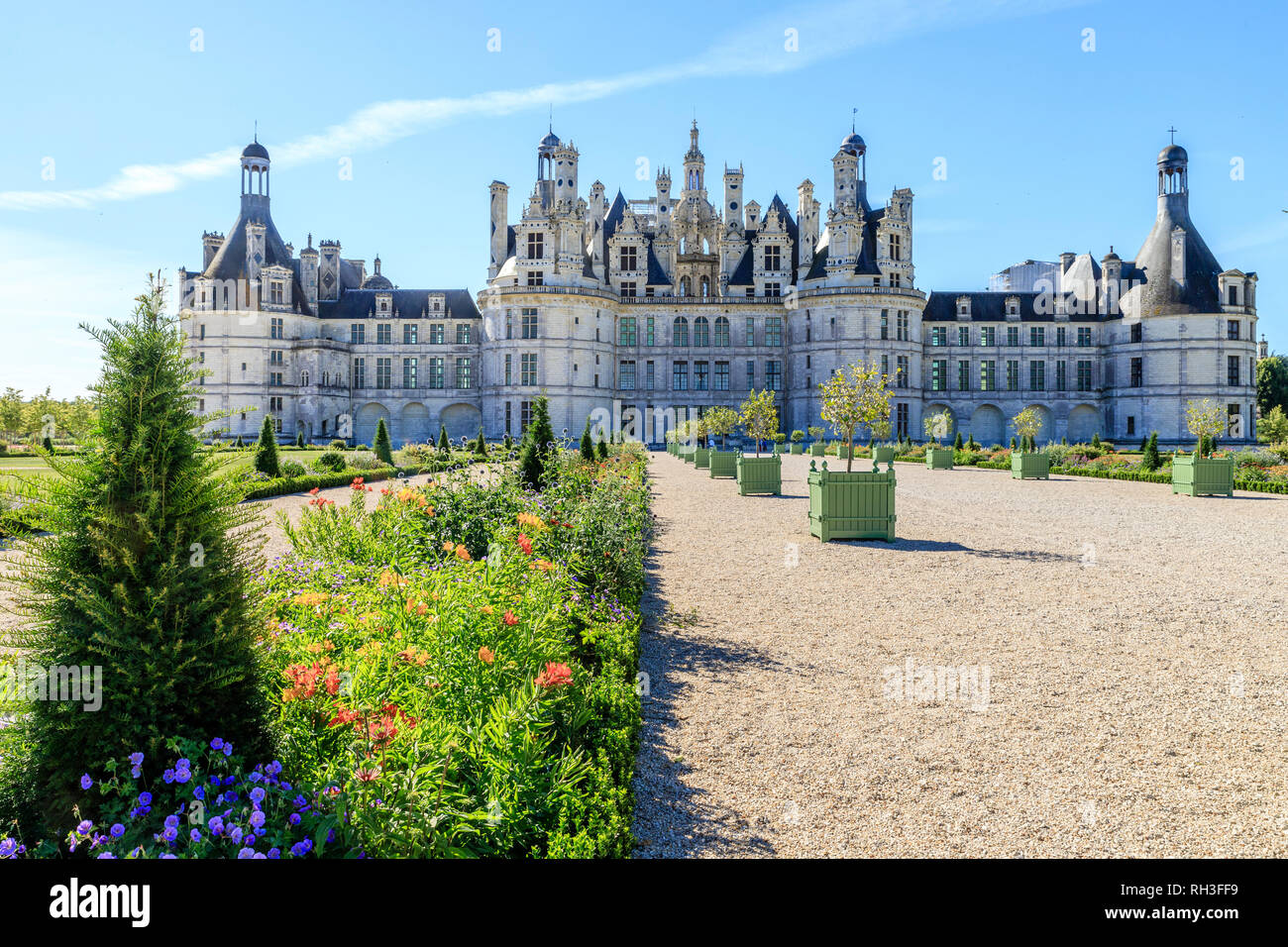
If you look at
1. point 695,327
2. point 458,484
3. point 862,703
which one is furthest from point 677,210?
point 862,703

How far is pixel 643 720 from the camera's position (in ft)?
16.3

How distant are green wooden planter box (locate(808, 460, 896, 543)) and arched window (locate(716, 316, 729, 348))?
4307 centimetres

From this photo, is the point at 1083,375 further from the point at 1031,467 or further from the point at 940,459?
the point at 1031,467

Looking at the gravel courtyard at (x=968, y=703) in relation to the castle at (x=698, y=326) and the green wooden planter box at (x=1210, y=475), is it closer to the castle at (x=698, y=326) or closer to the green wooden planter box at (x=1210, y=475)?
the green wooden planter box at (x=1210, y=475)

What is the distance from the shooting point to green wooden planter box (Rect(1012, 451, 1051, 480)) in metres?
25.9

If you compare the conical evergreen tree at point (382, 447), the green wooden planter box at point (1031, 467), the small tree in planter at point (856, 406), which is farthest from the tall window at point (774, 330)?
the small tree in planter at point (856, 406)

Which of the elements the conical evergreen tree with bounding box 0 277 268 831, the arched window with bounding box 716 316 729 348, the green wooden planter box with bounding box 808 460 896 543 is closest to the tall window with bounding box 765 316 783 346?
the arched window with bounding box 716 316 729 348

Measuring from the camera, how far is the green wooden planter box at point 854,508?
39.5 ft

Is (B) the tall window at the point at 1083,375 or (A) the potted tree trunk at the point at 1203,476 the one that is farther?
(B) the tall window at the point at 1083,375

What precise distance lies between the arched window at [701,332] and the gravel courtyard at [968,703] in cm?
4437

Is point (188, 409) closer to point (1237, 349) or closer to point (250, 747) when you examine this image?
point (250, 747)

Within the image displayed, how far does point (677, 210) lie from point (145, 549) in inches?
2242

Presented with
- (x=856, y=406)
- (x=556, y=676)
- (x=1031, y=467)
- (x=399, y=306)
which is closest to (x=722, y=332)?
(x=399, y=306)

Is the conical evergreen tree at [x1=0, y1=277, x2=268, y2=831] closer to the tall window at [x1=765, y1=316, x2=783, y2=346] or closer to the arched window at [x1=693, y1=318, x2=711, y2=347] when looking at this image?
the arched window at [x1=693, y1=318, x2=711, y2=347]
